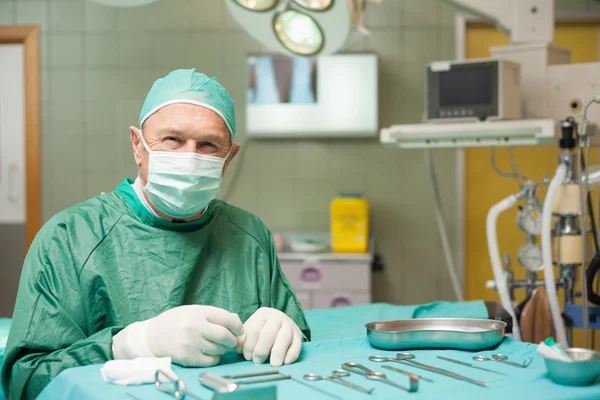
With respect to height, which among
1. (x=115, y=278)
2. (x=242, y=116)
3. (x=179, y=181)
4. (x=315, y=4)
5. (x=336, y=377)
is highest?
(x=315, y=4)

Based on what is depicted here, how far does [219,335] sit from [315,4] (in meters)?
1.23

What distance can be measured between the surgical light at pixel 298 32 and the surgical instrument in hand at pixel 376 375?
1.31 meters

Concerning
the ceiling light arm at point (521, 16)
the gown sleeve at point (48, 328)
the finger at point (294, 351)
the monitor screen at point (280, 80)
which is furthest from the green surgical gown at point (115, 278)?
the monitor screen at point (280, 80)

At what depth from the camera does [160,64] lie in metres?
4.46

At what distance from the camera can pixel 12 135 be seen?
454 cm

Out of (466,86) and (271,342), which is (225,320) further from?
(466,86)

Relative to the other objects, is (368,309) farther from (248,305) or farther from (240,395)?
(240,395)

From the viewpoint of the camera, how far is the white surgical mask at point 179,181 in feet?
5.53

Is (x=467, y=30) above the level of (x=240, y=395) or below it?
above

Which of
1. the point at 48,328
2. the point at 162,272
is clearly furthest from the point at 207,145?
the point at 48,328

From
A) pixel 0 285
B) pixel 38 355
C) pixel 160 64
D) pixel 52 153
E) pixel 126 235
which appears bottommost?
pixel 0 285

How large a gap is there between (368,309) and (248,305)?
3.09 feet

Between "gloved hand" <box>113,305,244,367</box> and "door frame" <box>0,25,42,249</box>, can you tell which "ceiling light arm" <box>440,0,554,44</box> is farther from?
"door frame" <box>0,25,42,249</box>

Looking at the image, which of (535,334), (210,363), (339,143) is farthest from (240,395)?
(339,143)
